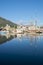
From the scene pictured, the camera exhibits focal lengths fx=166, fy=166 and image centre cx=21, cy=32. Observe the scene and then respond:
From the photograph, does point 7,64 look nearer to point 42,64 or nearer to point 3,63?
point 3,63

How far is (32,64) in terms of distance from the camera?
28.6 ft

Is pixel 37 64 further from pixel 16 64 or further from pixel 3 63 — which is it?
pixel 3 63

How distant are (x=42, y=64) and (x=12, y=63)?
1.60 m

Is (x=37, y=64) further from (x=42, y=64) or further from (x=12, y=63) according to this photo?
(x=12, y=63)

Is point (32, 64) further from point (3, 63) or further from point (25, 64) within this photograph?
point (3, 63)

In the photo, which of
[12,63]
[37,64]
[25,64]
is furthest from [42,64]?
[12,63]

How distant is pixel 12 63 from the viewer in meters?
8.91

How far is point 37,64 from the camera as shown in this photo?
28.6ft

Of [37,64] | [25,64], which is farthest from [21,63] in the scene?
[37,64]

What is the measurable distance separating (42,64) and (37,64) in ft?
0.85

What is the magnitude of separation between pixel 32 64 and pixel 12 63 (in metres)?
1.08

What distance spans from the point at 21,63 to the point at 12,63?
19.2 inches

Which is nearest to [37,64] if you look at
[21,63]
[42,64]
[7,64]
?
[42,64]

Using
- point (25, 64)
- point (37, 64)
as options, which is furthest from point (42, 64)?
point (25, 64)
